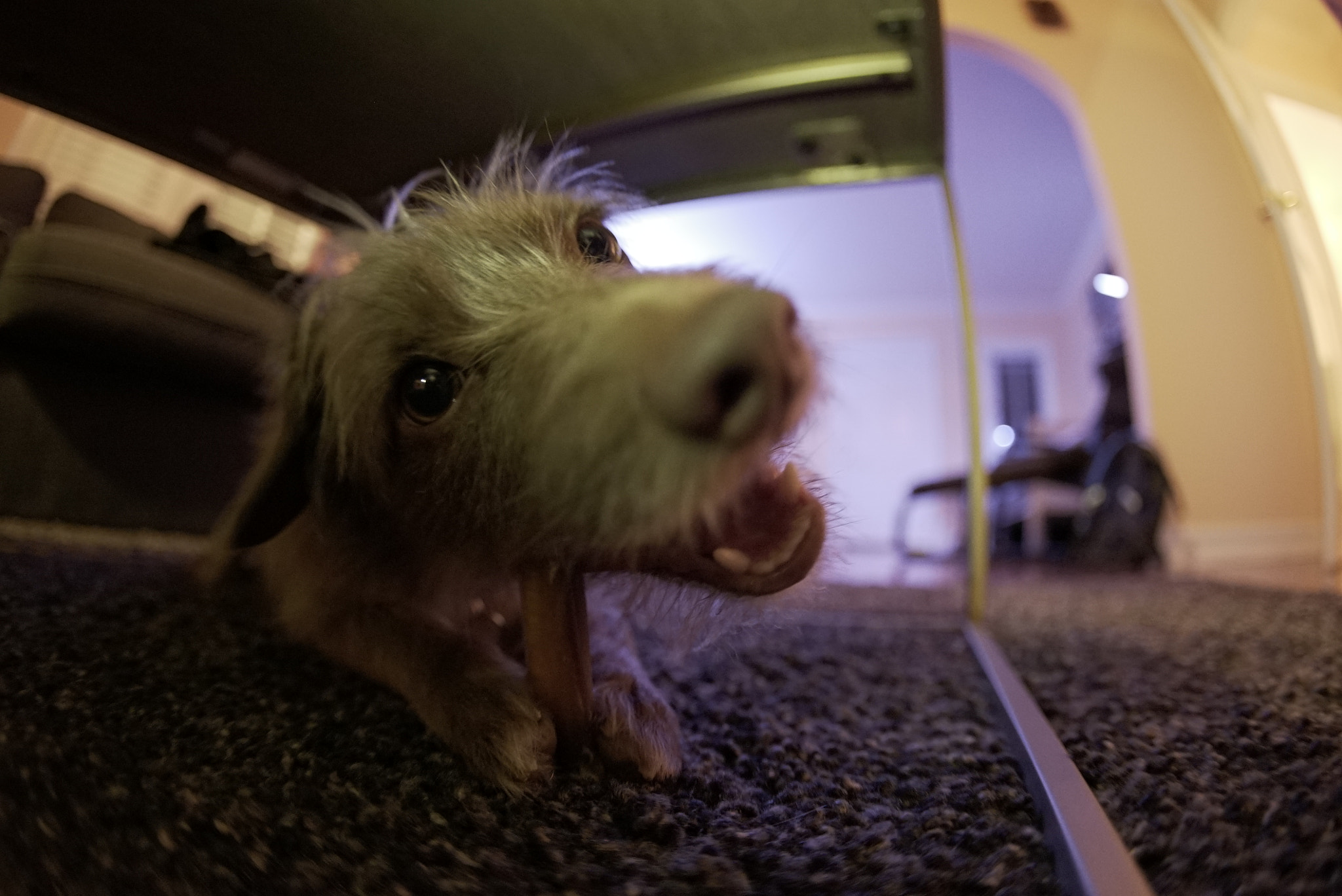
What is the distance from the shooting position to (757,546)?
640mm

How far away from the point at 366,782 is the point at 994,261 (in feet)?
34.9

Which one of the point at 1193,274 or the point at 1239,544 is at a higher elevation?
the point at 1193,274

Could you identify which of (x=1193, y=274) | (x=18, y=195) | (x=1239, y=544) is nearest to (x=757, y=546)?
(x=18, y=195)

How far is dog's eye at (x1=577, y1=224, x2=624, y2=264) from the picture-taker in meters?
0.87

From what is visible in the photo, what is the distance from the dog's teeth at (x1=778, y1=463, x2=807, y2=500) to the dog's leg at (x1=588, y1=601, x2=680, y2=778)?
11.7 inches

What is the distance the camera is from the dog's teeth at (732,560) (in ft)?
2.05

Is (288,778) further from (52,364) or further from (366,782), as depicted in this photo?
(52,364)

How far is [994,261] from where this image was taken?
953cm

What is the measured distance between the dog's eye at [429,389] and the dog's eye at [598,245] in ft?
0.78

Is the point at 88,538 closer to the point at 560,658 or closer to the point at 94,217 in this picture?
the point at 94,217

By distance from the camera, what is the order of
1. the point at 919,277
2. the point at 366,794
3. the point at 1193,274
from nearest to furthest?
the point at 366,794, the point at 1193,274, the point at 919,277

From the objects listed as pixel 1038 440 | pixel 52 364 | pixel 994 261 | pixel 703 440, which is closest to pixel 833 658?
pixel 703 440

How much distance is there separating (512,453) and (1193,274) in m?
4.44

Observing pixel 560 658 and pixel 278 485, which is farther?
pixel 278 485
